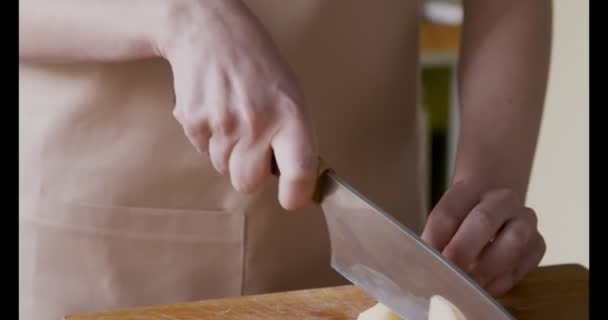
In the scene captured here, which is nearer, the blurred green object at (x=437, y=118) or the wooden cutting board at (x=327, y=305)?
the wooden cutting board at (x=327, y=305)

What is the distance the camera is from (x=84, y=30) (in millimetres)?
799

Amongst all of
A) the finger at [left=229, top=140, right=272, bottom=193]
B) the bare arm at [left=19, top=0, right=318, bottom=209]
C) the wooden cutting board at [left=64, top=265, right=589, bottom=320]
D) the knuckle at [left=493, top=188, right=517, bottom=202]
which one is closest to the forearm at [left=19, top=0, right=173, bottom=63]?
the bare arm at [left=19, top=0, right=318, bottom=209]

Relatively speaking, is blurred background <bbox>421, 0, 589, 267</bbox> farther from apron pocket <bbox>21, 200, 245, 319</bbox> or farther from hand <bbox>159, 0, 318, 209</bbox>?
hand <bbox>159, 0, 318, 209</bbox>

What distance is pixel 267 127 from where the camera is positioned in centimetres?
66

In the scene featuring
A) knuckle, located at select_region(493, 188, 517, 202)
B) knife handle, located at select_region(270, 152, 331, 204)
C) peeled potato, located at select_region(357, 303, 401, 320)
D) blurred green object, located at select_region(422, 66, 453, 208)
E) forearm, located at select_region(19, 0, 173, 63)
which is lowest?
blurred green object, located at select_region(422, 66, 453, 208)

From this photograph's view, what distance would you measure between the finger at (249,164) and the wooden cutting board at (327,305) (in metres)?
0.18

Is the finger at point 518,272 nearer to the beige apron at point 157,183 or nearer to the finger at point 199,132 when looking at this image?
the beige apron at point 157,183

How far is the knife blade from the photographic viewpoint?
737mm

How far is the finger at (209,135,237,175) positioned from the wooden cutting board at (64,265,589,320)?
0.61ft

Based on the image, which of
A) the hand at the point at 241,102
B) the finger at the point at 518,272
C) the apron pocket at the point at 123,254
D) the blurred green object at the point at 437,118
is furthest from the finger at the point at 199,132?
the blurred green object at the point at 437,118

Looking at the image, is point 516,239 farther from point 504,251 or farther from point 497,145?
point 497,145

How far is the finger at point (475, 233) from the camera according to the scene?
2.67ft

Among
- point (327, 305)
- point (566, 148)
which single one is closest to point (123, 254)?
point (327, 305)
